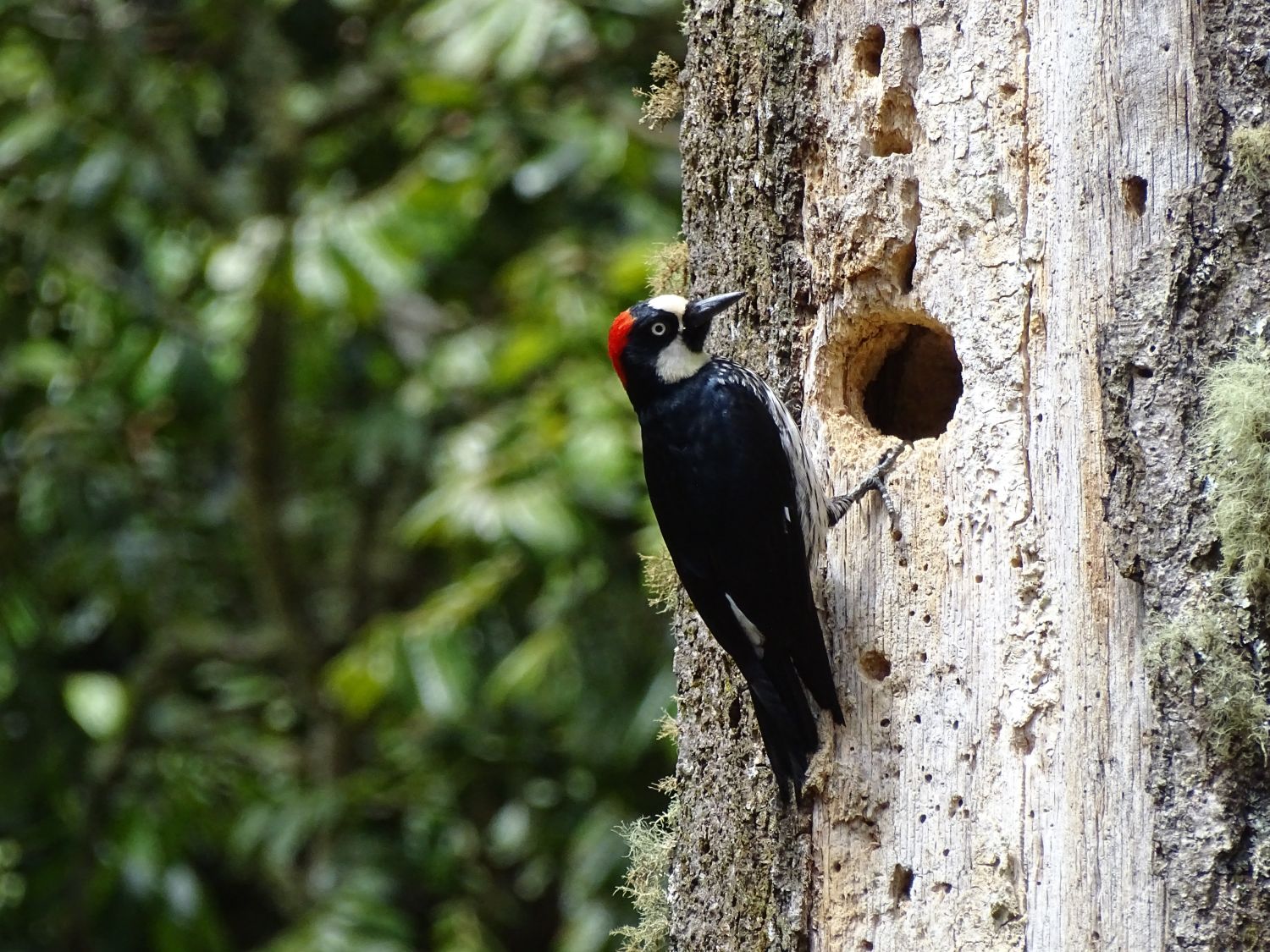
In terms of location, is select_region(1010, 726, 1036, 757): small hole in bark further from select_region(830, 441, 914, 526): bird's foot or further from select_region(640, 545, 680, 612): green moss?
select_region(640, 545, 680, 612): green moss

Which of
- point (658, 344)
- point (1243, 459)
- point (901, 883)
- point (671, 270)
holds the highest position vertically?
point (671, 270)

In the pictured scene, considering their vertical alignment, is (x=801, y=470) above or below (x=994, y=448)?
above

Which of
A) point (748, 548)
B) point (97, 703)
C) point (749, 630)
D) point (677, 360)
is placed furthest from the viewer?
point (97, 703)

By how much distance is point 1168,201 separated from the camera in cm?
220

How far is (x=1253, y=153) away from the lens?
2094 mm

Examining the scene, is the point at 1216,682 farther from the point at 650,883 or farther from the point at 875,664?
the point at 650,883

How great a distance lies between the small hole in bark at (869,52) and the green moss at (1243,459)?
821 millimetres

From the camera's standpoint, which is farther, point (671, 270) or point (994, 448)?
point (671, 270)

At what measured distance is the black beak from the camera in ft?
9.12

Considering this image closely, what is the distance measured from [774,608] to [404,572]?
408 cm

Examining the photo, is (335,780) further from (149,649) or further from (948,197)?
(948,197)

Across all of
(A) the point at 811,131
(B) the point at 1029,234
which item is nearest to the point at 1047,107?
(B) the point at 1029,234

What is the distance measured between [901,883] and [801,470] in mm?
725

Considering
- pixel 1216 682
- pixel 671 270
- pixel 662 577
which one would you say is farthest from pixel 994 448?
pixel 671 270
